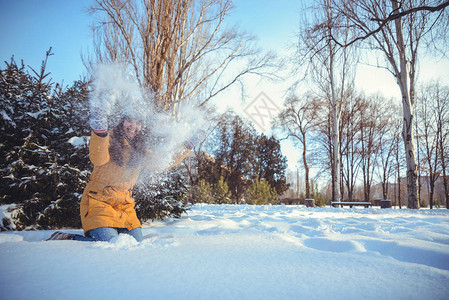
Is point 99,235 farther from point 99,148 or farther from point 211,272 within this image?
point 211,272

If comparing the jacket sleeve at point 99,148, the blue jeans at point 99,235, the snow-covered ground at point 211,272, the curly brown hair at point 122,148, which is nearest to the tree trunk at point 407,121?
the snow-covered ground at point 211,272

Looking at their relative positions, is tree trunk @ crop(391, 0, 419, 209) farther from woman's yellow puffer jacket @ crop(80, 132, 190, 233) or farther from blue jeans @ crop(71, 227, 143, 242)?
blue jeans @ crop(71, 227, 143, 242)

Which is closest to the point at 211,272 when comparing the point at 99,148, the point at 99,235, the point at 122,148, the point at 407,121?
the point at 99,235

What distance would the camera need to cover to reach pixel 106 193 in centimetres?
219

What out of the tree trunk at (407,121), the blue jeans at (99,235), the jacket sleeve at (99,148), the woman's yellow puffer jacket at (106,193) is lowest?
the blue jeans at (99,235)

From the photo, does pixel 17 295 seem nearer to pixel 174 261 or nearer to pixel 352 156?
pixel 174 261

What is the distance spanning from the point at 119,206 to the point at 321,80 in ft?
41.8

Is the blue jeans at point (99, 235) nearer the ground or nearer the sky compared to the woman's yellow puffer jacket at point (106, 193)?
nearer the ground

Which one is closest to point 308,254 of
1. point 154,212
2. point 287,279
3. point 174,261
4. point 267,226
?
point 287,279

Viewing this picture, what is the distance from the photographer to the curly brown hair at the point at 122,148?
90.0 inches

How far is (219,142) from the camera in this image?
2483 centimetres

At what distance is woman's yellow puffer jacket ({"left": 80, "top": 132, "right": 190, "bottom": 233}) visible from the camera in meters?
2.05

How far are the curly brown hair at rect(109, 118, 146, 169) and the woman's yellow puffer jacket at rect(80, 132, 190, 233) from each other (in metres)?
0.04

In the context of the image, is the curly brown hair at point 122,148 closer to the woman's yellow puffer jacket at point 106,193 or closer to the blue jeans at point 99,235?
the woman's yellow puffer jacket at point 106,193
